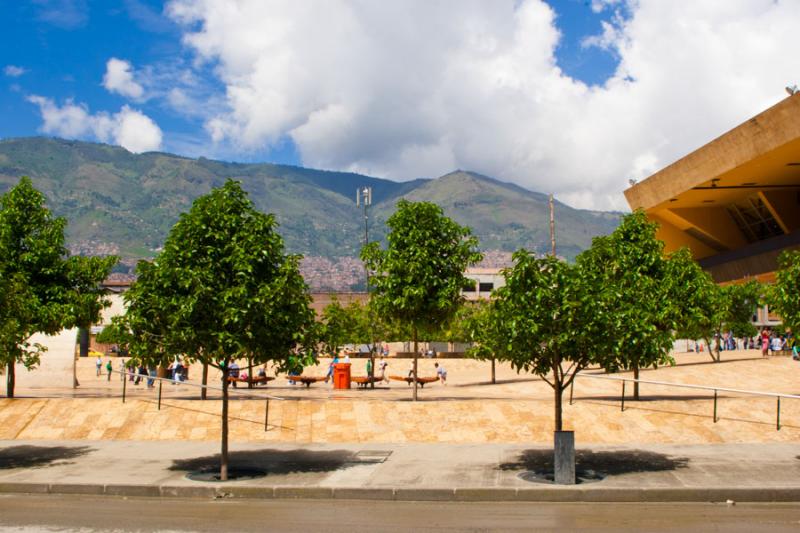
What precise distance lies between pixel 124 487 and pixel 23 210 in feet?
43.5

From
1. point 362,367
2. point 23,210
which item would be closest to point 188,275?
point 23,210

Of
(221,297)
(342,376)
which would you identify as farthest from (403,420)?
(342,376)

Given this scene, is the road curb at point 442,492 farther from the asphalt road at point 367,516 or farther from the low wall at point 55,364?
the low wall at point 55,364

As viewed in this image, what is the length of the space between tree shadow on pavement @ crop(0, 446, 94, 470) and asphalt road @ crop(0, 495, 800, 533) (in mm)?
2812

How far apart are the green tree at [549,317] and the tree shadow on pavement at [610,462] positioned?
52.3 inches

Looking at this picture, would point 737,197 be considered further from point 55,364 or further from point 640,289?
point 55,364

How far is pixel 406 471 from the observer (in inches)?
598

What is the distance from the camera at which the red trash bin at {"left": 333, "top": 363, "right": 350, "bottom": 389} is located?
30.6 meters

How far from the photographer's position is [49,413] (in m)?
20.8

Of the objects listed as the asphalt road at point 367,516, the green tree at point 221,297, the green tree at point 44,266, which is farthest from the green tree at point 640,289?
the green tree at point 44,266

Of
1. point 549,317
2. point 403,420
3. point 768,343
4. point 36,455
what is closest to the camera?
point 549,317

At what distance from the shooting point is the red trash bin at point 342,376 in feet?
100

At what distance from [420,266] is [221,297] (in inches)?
341

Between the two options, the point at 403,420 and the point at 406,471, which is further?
the point at 403,420
